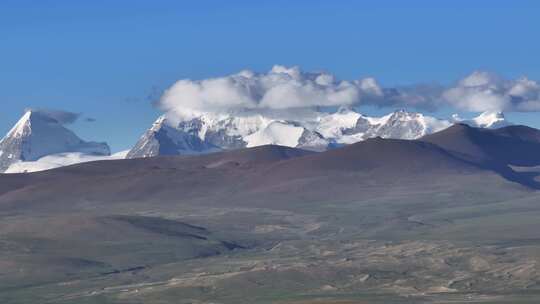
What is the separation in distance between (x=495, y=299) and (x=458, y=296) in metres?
7.88

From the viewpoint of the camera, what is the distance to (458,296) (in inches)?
7825

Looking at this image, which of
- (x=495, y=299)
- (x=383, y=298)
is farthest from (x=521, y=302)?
(x=383, y=298)

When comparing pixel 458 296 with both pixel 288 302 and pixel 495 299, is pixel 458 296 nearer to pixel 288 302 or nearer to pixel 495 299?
pixel 495 299

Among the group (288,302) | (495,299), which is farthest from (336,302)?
(495,299)

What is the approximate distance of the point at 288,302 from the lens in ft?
644

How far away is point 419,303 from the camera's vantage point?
187750 mm

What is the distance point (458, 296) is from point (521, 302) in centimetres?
1413

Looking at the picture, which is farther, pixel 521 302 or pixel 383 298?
pixel 383 298

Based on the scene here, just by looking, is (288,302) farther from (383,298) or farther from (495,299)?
(495,299)

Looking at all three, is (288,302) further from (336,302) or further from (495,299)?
(495,299)

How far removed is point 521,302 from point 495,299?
6273mm

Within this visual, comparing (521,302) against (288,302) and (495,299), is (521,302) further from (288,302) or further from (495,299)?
(288,302)

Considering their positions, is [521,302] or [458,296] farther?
[458,296]

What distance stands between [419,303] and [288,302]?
1754 centimetres
